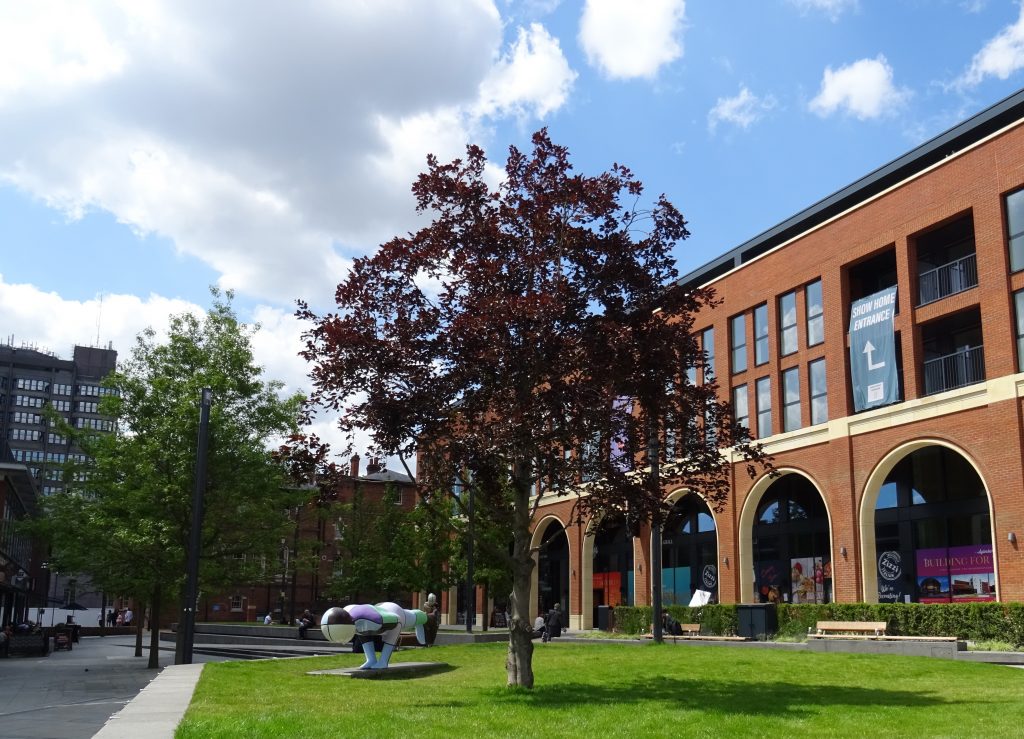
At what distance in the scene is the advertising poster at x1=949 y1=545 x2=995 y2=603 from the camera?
28.0 m

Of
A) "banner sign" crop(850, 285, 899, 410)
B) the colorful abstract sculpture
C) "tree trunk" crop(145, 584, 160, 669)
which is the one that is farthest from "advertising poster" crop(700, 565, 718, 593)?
"tree trunk" crop(145, 584, 160, 669)

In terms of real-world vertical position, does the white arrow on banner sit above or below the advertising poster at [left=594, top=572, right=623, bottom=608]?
above

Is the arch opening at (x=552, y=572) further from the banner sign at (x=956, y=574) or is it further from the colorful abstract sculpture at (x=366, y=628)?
the colorful abstract sculpture at (x=366, y=628)

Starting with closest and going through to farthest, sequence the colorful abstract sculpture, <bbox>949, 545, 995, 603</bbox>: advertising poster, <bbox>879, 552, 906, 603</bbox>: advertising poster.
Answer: the colorful abstract sculpture → <bbox>949, 545, 995, 603</bbox>: advertising poster → <bbox>879, 552, 906, 603</bbox>: advertising poster

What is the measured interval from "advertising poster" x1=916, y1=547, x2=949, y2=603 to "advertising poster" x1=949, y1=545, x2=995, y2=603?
0.19 m

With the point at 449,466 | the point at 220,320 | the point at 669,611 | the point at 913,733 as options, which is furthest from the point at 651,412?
the point at 669,611

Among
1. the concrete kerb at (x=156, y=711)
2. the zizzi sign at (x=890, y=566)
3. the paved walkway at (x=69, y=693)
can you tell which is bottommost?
the paved walkway at (x=69, y=693)

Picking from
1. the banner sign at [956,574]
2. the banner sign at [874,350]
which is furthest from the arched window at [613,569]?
the banner sign at [956,574]

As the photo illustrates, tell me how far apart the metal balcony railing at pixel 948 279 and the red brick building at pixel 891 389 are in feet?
0.20

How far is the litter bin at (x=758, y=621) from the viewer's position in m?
31.1

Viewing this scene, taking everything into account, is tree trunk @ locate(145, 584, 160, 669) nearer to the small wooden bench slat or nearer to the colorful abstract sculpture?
the colorful abstract sculpture

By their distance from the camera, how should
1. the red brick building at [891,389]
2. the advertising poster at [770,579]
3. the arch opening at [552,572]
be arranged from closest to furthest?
the red brick building at [891,389], the advertising poster at [770,579], the arch opening at [552,572]

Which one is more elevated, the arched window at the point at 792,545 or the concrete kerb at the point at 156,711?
the arched window at the point at 792,545

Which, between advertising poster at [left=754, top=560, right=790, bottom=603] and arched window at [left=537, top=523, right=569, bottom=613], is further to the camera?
arched window at [left=537, top=523, right=569, bottom=613]
